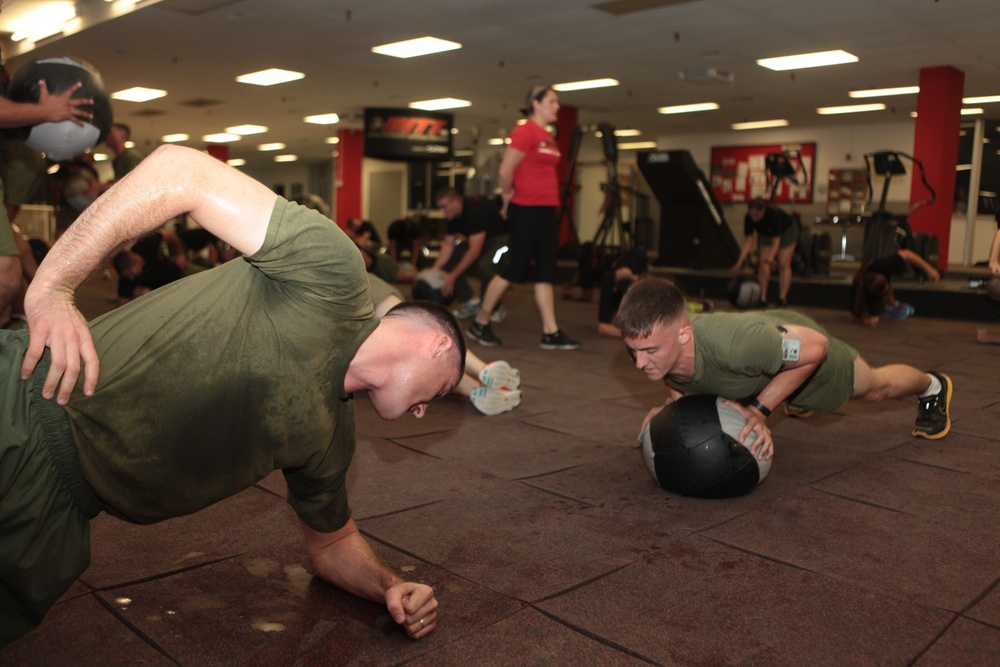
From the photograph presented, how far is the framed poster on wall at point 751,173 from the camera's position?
54.2 feet

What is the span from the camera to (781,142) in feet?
55.1

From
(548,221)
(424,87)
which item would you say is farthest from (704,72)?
(548,221)

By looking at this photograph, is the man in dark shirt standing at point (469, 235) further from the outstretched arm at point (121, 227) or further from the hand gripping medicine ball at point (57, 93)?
the outstretched arm at point (121, 227)

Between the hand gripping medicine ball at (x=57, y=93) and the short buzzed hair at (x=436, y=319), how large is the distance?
2.17m

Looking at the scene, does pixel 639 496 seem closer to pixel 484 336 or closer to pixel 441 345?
pixel 441 345

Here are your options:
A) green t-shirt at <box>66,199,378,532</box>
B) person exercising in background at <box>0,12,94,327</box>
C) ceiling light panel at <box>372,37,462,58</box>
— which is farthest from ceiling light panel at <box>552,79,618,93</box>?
green t-shirt at <box>66,199,378,532</box>

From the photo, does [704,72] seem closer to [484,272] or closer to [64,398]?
[484,272]

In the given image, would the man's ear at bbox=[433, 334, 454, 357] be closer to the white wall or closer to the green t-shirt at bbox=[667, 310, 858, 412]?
the green t-shirt at bbox=[667, 310, 858, 412]

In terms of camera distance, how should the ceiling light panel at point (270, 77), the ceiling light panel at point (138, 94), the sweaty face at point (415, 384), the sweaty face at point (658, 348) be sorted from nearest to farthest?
the sweaty face at point (415, 384) → the sweaty face at point (658, 348) → the ceiling light panel at point (270, 77) → the ceiling light panel at point (138, 94)

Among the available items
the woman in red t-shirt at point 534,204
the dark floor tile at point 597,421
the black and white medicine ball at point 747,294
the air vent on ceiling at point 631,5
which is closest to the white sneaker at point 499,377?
the dark floor tile at point 597,421

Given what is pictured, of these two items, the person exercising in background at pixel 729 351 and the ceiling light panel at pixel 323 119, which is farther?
the ceiling light panel at pixel 323 119

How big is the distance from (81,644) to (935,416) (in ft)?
10.9

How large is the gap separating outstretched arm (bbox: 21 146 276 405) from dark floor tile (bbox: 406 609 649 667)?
0.88m

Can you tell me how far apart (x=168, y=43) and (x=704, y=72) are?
6665 mm
